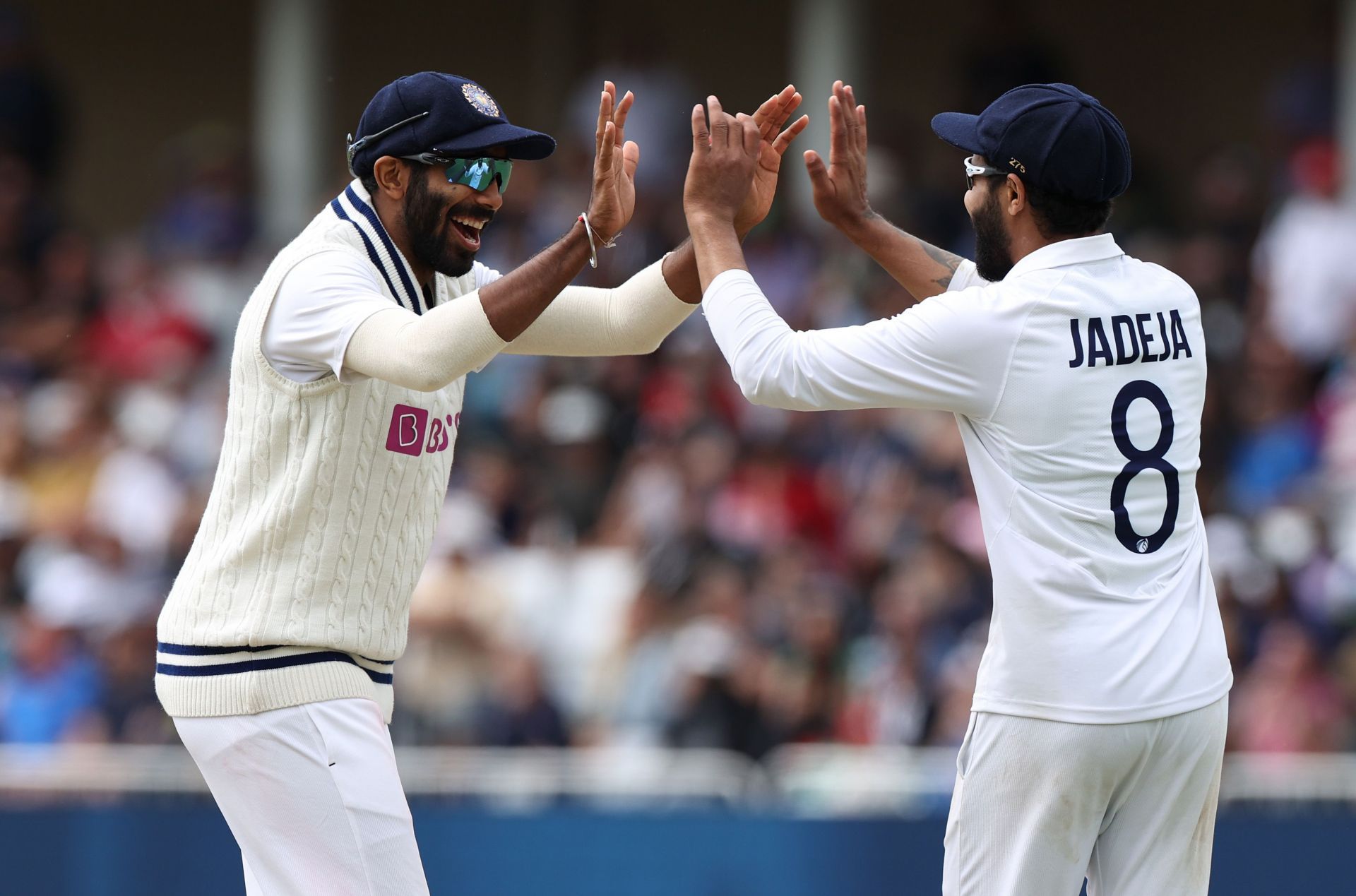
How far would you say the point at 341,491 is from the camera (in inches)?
171

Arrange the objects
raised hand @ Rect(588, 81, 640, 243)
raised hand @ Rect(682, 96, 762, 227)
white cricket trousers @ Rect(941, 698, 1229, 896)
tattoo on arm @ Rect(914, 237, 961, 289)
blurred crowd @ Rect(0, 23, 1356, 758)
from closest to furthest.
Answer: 1. white cricket trousers @ Rect(941, 698, 1229, 896)
2. raised hand @ Rect(588, 81, 640, 243)
3. raised hand @ Rect(682, 96, 762, 227)
4. tattoo on arm @ Rect(914, 237, 961, 289)
5. blurred crowd @ Rect(0, 23, 1356, 758)

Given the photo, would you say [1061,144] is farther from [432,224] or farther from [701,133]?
[432,224]

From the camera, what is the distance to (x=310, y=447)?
170 inches

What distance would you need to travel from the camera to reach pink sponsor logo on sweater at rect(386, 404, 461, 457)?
441 cm

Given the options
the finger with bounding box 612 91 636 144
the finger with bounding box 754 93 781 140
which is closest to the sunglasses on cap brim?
the finger with bounding box 612 91 636 144

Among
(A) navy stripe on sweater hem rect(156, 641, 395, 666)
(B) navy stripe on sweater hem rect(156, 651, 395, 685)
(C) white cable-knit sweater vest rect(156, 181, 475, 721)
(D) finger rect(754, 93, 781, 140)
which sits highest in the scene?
(D) finger rect(754, 93, 781, 140)

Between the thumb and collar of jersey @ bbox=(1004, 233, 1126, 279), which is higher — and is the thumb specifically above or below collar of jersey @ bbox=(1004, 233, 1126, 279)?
above

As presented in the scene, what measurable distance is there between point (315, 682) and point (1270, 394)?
6.18 m

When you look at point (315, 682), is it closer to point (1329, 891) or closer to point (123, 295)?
point (1329, 891)

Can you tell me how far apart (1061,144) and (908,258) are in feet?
2.66

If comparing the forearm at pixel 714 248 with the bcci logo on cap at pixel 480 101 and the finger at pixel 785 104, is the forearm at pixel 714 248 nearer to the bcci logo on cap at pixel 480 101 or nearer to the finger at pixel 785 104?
the finger at pixel 785 104

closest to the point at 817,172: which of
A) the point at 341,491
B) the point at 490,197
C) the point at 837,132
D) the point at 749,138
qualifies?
the point at 837,132

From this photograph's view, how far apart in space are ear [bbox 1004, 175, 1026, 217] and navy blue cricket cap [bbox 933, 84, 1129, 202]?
2cm

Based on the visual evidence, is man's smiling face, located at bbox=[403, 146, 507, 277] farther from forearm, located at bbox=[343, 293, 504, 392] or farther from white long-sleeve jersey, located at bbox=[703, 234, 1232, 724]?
white long-sleeve jersey, located at bbox=[703, 234, 1232, 724]
